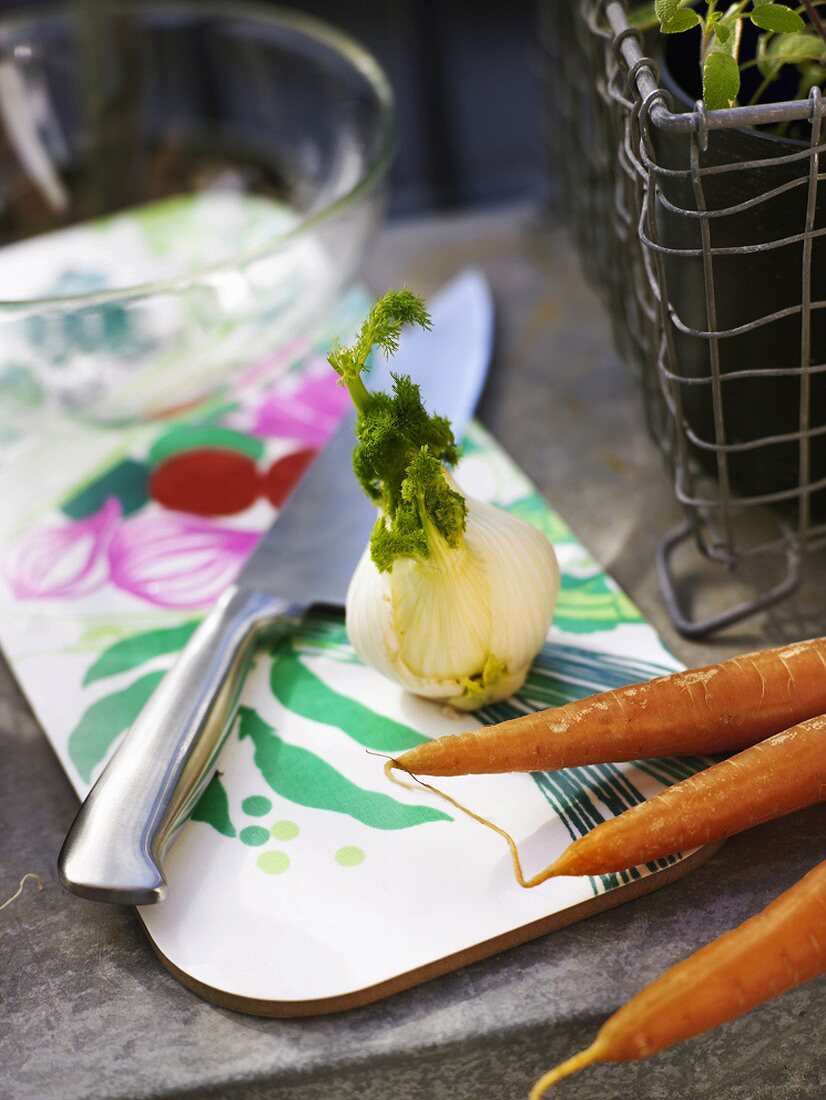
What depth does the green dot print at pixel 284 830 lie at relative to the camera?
0.55 metres

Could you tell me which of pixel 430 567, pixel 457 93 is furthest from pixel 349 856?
pixel 457 93

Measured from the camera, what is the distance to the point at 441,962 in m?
0.48

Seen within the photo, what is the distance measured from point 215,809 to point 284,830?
0.04 metres

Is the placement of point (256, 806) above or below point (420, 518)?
below

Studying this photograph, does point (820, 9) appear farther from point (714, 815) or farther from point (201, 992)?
point (201, 992)

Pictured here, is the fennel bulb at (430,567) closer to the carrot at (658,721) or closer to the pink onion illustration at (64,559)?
the carrot at (658,721)

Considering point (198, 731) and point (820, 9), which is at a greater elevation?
point (820, 9)

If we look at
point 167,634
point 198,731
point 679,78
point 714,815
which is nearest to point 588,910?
point 714,815

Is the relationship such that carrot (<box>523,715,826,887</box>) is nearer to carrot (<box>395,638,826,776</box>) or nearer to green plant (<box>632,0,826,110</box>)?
carrot (<box>395,638,826,776</box>)

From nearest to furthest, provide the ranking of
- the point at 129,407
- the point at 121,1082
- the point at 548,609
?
the point at 121,1082 → the point at 548,609 → the point at 129,407

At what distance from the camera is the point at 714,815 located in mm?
501

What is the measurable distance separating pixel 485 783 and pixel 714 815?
0.36 ft

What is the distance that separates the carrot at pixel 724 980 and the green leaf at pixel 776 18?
360 millimetres

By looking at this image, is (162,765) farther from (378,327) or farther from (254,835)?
(378,327)
